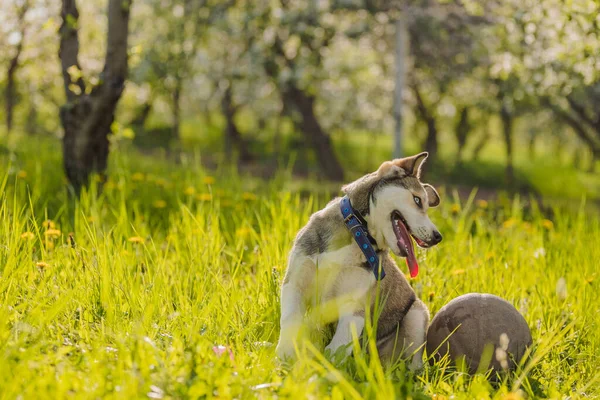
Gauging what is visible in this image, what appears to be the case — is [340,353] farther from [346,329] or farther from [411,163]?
[411,163]

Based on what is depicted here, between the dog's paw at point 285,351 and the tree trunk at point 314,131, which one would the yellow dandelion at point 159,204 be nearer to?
the dog's paw at point 285,351

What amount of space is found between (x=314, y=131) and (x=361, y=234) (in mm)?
12377

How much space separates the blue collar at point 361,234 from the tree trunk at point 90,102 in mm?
4677

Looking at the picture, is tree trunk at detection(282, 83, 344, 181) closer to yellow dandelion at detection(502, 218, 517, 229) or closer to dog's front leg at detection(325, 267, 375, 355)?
yellow dandelion at detection(502, 218, 517, 229)

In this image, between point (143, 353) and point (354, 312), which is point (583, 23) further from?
point (143, 353)

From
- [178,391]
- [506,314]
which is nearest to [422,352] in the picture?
[506,314]

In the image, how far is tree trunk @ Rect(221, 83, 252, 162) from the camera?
19.1 m

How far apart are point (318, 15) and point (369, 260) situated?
35.1ft

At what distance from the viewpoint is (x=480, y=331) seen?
407 centimetres

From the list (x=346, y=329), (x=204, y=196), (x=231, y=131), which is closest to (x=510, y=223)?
(x=204, y=196)

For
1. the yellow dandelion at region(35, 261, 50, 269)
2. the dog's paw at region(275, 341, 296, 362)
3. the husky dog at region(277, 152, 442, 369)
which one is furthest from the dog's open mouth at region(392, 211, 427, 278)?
the yellow dandelion at region(35, 261, 50, 269)

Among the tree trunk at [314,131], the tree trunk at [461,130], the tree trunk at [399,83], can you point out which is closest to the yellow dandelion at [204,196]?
the tree trunk at [399,83]

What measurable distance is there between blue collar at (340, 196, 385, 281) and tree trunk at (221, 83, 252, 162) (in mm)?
15257

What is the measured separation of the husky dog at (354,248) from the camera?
3.62 metres
